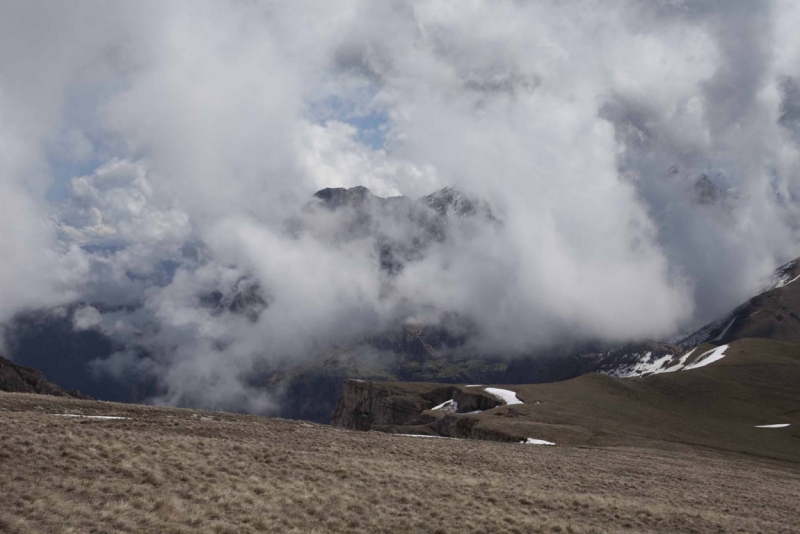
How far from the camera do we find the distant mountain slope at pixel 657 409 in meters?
74.6

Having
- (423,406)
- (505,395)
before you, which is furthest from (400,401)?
(505,395)

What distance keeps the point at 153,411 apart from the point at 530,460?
2912cm

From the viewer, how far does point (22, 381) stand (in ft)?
368

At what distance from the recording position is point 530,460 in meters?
44.3

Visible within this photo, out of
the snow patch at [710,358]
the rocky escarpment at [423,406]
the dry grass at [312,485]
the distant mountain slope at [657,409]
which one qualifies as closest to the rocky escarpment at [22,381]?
the rocky escarpment at [423,406]

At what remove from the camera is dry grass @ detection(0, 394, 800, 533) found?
21.1 meters

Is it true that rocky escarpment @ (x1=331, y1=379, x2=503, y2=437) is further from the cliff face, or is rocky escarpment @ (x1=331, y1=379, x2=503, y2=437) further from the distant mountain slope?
the distant mountain slope

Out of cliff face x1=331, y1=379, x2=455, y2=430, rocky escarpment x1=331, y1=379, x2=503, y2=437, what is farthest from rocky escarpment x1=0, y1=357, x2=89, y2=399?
cliff face x1=331, y1=379, x2=455, y2=430

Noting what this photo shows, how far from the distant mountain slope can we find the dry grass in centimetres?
2397

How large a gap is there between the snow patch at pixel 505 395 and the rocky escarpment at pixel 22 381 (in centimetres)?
7591

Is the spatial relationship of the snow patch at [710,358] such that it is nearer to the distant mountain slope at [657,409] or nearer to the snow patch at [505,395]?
the distant mountain slope at [657,409]

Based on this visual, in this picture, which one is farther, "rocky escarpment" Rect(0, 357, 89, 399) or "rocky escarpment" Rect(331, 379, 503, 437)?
"rocky escarpment" Rect(0, 357, 89, 399)

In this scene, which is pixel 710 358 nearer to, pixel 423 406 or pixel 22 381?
pixel 423 406

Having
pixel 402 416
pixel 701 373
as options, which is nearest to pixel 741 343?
pixel 701 373
